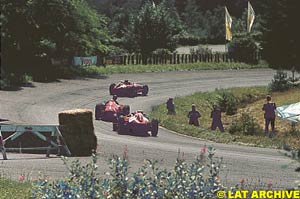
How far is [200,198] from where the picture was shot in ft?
25.6

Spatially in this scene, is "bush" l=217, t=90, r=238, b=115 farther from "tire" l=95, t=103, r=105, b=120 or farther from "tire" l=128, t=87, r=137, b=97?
"tire" l=95, t=103, r=105, b=120

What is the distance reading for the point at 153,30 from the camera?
5844cm

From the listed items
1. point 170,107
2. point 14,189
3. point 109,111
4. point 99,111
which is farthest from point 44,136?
point 170,107

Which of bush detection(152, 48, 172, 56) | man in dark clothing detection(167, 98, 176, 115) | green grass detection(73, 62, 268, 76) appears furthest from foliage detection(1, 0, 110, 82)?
man in dark clothing detection(167, 98, 176, 115)

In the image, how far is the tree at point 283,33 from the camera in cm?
3722

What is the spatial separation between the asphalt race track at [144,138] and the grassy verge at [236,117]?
0.91m

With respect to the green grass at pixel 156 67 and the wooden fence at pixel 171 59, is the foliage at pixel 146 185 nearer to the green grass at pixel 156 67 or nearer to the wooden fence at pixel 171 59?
the green grass at pixel 156 67

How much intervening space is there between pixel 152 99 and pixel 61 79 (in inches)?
354

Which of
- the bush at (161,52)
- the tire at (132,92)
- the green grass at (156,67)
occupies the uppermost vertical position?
the bush at (161,52)

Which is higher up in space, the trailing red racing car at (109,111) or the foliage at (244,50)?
the foliage at (244,50)

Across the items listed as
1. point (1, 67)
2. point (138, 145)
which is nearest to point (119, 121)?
point (138, 145)

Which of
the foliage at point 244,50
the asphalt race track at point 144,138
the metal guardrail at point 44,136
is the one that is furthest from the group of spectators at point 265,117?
the foliage at point 244,50

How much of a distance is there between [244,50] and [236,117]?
25194 millimetres

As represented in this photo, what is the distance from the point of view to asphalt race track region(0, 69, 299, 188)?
16203 millimetres
